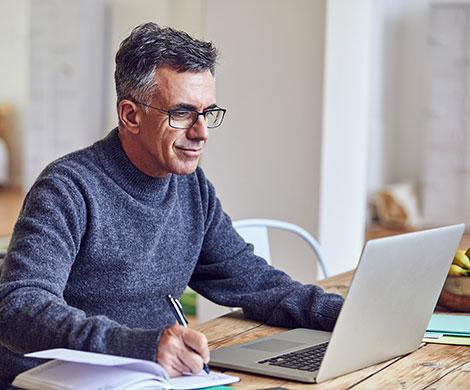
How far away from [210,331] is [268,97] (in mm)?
2023

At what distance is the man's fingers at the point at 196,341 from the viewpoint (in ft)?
4.94

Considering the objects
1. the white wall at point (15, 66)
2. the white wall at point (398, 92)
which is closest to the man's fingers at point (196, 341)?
the white wall at point (398, 92)

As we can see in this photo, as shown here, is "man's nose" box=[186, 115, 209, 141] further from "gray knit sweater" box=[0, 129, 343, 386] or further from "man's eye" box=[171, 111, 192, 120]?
"gray knit sweater" box=[0, 129, 343, 386]

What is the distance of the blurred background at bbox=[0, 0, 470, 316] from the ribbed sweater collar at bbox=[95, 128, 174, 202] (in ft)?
6.16

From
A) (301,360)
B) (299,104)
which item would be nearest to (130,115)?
(301,360)

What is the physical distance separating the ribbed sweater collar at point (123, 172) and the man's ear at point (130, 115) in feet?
0.18

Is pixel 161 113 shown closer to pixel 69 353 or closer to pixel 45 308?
pixel 45 308

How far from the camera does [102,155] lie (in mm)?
2008

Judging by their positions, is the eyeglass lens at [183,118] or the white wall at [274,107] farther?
the white wall at [274,107]

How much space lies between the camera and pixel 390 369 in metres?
1.73

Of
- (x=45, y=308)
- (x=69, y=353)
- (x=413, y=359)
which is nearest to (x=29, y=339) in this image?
(x=45, y=308)

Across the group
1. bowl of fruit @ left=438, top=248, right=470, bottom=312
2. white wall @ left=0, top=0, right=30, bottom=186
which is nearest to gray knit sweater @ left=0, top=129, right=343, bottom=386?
bowl of fruit @ left=438, top=248, right=470, bottom=312

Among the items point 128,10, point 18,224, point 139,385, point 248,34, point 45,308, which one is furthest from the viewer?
point 128,10

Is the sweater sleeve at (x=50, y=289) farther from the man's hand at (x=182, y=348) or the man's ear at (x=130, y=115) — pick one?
the man's ear at (x=130, y=115)
